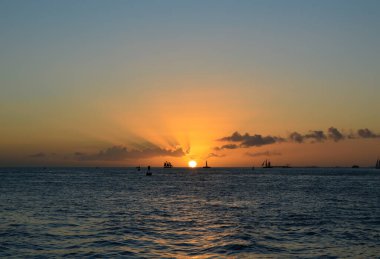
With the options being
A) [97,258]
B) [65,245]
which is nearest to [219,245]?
[97,258]

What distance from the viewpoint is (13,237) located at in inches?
1217

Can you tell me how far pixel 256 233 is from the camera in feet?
109

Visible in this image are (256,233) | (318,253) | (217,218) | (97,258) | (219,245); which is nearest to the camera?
(97,258)

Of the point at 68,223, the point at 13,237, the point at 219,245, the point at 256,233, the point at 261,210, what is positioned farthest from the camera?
the point at 261,210

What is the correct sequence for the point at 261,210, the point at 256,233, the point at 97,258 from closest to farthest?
the point at 97,258 → the point at 256,233 → the point at 261,210

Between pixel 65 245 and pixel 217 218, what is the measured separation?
61.3ft

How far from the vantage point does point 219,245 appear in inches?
1128

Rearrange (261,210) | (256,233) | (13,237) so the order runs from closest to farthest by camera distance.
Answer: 1. (13,237)
2. (256,233)
3. (261,210)

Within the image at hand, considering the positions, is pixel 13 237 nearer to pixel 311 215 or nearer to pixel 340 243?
pixel 340 243

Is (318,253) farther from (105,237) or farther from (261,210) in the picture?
(261,210)

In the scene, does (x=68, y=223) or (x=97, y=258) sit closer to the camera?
(x=97, y=258)

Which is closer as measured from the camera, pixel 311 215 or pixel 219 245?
pixel 219 245

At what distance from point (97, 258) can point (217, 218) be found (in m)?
20.2

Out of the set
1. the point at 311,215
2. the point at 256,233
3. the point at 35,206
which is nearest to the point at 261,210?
the point at 311,215
